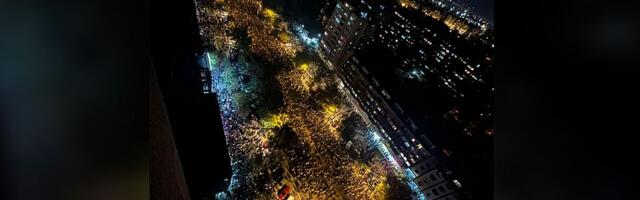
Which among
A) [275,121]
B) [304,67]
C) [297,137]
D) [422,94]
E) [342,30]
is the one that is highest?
[342,30]

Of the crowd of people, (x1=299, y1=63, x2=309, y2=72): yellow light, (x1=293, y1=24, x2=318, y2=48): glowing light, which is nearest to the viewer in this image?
the crowd of people

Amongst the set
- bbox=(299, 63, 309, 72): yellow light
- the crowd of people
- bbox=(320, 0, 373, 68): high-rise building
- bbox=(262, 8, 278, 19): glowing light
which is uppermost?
bbox=(262, 8, 278, 19): glowing light

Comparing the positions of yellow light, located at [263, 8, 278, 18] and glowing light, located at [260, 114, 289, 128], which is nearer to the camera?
glowing light, located at [260, 114, 289, 128]

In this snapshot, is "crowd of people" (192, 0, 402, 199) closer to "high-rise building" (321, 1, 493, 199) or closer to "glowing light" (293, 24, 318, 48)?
"high-rise building" (321, 1, 493, 199)

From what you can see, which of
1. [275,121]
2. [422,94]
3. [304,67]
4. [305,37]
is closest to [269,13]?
[305,37]

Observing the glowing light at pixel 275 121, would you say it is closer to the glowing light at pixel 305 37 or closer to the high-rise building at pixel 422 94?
the high-rise building at pixel 422 94

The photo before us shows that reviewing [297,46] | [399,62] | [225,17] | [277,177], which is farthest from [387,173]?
[225,17]

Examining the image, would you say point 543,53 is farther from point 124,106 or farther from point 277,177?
point 277,177

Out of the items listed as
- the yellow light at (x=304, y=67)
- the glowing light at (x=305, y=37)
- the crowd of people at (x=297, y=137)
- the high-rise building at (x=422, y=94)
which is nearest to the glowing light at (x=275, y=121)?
the crowd of people at (x=297, y=137)

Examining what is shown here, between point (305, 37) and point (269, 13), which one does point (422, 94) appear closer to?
point (305, 37)

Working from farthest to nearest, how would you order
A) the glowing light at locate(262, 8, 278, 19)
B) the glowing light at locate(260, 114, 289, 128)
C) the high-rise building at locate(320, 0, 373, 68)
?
the high-rise building at locate(320, 0, 373, 68) → the glowing light at locate(262, 8, 278, 19) → the glowing light at locate(260, 114, 289, 128)

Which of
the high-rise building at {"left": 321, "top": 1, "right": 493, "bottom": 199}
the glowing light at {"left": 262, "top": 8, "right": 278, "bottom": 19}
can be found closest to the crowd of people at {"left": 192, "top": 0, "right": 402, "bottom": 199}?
the high-rise building at {"left": 321, "top": 1, "right": 493, "bottom": 199}
